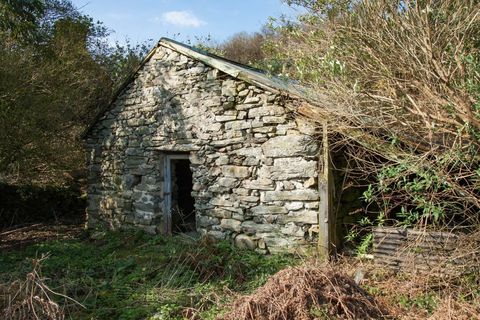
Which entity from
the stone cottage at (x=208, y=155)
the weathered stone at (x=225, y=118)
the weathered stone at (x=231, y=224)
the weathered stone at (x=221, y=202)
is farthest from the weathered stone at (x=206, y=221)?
the weathered stone at (x=225, y=118)

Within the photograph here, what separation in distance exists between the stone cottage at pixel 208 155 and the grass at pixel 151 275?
0.55m

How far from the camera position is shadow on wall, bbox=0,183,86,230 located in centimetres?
1150

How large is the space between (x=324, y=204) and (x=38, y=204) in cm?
962

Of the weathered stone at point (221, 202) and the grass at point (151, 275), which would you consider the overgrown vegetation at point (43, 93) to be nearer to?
the grass at point (151, 275)

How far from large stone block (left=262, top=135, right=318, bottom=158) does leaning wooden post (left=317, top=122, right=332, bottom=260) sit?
188 mm

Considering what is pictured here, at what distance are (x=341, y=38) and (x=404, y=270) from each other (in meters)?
3.18

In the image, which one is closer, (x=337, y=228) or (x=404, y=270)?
Answer: (x=404, y=270)

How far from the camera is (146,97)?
8.29 metres

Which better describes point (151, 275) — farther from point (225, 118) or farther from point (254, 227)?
point (225, 118)

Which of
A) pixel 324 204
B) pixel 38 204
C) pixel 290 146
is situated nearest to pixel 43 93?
pixel 38 204

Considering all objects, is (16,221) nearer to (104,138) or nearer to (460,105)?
(104,138)

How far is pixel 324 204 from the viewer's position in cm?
582

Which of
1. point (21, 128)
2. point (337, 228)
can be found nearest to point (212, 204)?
point (337, 228)

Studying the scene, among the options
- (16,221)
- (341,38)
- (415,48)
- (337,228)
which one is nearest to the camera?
(415,48)
